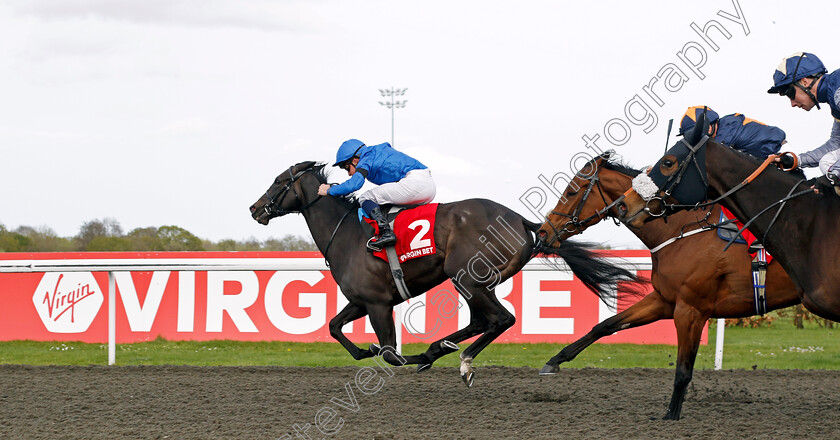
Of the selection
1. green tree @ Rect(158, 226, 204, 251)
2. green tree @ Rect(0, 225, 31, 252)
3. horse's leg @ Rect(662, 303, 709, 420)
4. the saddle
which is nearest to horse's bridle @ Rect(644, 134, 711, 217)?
horse's leg @ Rect(662, 303, 709, 420)

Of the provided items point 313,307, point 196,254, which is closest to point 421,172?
point 313,307

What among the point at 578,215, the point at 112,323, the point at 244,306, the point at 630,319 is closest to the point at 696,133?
the point at 578,215

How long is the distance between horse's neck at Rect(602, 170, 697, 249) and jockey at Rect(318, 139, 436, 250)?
1.23 meters

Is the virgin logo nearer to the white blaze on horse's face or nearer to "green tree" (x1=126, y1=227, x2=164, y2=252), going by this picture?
"green tree" (x1=126, y1=227, x2=164, y2=252)

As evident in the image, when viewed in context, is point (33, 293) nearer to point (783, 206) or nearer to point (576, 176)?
point (576, 176)

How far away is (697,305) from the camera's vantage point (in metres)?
4.51

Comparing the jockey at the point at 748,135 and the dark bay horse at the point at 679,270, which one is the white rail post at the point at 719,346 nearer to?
the dark bay horse at the point at 679,270

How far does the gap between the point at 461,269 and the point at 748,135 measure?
188 centimetres

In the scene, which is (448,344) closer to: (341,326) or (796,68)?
(341,326)

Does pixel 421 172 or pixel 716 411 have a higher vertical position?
pixel 421 172

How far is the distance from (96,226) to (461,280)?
8901mm

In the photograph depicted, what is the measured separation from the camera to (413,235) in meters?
5.22

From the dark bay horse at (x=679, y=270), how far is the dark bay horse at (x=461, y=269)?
50 cm

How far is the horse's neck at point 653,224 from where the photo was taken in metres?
4.71
